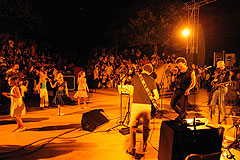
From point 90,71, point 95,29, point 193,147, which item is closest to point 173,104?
point 193,147

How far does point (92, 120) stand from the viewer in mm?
6137

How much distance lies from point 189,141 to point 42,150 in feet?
11.2

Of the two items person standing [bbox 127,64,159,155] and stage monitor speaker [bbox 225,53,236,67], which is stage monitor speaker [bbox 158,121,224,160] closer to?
person standing [bbox 127,64,159,155]

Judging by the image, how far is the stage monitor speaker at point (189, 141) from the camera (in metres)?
2.86

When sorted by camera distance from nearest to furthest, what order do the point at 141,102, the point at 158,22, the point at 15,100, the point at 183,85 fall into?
the point at 141,102
the point at 15,100
the point at 183,85
the point at 158,22

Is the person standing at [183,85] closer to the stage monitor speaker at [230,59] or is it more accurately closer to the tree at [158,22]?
the stage monitor speaker at [230,59]

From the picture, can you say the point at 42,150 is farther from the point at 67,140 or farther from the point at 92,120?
the point at 92,120

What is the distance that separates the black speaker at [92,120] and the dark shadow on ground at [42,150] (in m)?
0.84

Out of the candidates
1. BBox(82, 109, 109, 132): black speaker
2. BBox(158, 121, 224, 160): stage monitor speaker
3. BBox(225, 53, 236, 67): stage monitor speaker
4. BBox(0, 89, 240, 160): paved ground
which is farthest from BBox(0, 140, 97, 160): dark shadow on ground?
BBox(225, 53, 236, 67): stage monitor speaker

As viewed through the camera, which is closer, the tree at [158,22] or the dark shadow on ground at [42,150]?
the dark shadow on ground at [42,150]

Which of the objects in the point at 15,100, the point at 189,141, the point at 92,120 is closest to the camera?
the point at 189,141

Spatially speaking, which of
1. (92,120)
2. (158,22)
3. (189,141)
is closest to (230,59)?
(158,22)

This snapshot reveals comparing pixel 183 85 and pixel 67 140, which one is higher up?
pixel 183 85

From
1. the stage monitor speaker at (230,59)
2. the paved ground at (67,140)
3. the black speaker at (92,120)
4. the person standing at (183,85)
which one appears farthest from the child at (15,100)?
the stage monitor speaker at (230,59)
